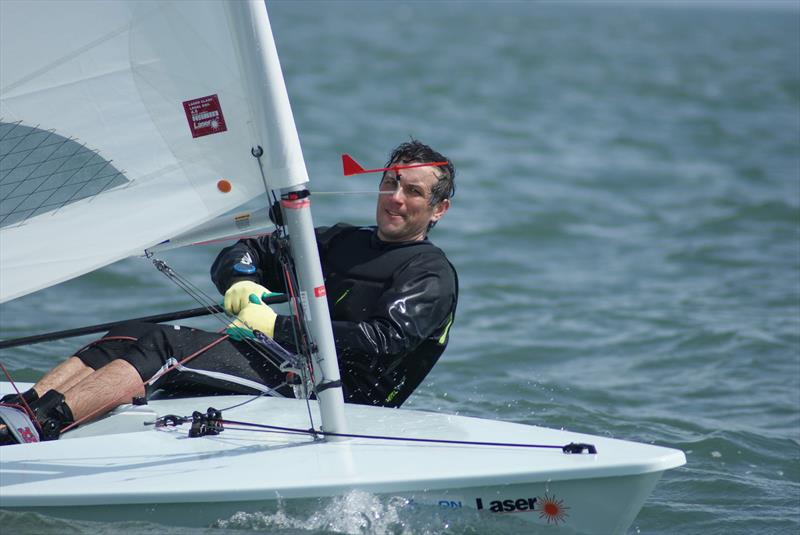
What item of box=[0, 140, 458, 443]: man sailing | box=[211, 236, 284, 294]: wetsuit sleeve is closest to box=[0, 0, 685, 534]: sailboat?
box=[0, 140, 458, 443]: man sailing

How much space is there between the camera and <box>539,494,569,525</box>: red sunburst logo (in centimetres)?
261

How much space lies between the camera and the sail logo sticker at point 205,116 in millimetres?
2658

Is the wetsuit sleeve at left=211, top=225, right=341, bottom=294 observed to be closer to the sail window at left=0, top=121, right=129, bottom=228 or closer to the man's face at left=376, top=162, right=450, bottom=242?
the man's face at left=376, top=162, right=450, bottom=242

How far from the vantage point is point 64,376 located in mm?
3059

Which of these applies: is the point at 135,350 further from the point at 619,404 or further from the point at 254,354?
the point at 619,404

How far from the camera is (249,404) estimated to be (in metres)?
3.20

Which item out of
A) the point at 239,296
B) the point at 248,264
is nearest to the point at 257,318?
the point at 239,296

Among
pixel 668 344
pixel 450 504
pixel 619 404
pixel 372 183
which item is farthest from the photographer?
pixel 372 183

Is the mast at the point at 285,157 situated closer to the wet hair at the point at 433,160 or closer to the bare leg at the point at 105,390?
the bare leg at the point at 105,390

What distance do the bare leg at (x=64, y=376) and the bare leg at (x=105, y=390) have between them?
1.1 inches

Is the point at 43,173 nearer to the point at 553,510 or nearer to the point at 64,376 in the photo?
the point at 64,376

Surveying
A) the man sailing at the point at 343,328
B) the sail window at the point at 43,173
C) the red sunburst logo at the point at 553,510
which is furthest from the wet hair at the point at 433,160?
the red sunburst logo at the point at 553,510

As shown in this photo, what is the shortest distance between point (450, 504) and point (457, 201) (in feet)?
25.8

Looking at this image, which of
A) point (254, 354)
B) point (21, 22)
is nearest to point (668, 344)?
point (254, 354)
